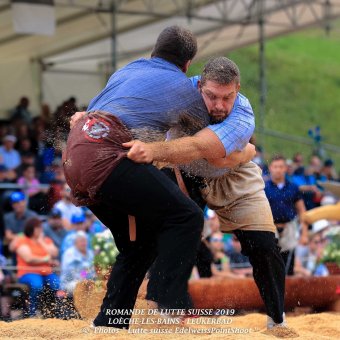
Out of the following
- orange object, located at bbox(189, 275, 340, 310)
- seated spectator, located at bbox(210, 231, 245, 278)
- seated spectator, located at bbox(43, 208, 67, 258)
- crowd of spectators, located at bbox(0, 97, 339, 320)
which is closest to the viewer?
orange object, located at bbox(189, 275, 340, 310)

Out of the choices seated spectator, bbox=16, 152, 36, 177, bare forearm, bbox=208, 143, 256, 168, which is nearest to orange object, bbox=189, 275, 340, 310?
bare forearm, bbox=208, 143, 256, 168

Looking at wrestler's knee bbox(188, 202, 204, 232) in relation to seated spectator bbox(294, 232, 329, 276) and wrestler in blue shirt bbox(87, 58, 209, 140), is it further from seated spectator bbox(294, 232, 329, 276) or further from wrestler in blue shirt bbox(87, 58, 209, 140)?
seated spectator bbox(294, 232, 329, 276)

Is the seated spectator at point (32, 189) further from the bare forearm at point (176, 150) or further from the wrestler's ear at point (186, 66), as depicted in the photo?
the bare forearm at point (176, 150)

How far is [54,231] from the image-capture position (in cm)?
1148

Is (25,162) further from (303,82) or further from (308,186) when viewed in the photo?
(303,82)

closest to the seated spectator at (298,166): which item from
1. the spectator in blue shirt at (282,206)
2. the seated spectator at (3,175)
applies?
the spectator in blue shirt at (282,206)

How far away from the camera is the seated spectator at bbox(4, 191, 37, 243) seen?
38.3 ft

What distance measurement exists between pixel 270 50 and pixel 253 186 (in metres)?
34.0

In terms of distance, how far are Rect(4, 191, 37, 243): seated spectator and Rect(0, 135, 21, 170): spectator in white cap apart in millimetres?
2565

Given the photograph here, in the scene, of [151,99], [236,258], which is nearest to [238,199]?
[151,99]

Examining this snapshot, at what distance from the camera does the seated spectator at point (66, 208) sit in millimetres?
11781

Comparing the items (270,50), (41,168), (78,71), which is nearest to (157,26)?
(78,71)

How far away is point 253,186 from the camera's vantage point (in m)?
6.60

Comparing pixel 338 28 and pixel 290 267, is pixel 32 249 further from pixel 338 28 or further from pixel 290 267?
pixel 338 28
